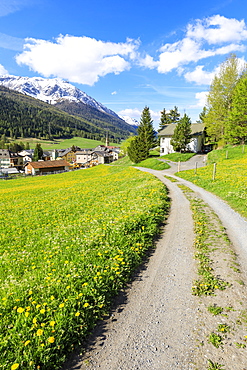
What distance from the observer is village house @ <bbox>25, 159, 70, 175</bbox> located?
10688 centimetres

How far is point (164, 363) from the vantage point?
383cm

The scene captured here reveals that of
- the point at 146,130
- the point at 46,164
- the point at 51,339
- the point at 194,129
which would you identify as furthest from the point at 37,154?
the point at 51,339

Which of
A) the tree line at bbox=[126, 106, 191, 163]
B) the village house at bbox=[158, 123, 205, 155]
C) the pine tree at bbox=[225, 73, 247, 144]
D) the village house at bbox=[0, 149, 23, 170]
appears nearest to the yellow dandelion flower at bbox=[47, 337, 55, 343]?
the pine tree at bbox=[225, 73, 247, 144]

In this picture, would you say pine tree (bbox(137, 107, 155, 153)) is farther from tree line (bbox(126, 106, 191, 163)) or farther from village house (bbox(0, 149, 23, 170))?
village house (bbox(0, 149, 23, 170))

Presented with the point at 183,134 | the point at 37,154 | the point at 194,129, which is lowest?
the point at 37,154

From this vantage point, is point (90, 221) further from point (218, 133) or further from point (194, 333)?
point (218, 133)

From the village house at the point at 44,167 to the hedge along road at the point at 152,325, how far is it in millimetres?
110290

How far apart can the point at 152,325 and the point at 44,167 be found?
380 ft

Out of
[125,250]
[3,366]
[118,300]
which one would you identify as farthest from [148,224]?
[3,366]

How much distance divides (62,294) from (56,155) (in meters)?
204

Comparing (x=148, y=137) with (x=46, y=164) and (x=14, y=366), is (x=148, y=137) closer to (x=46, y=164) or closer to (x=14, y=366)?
(x=14, y=366)

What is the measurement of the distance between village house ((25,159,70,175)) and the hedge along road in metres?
110

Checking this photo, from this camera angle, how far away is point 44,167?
11025 cm

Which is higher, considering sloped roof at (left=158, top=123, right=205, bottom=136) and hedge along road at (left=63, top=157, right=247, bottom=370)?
sloped roof at (left=158, top=123, right=205, bottom=136)
